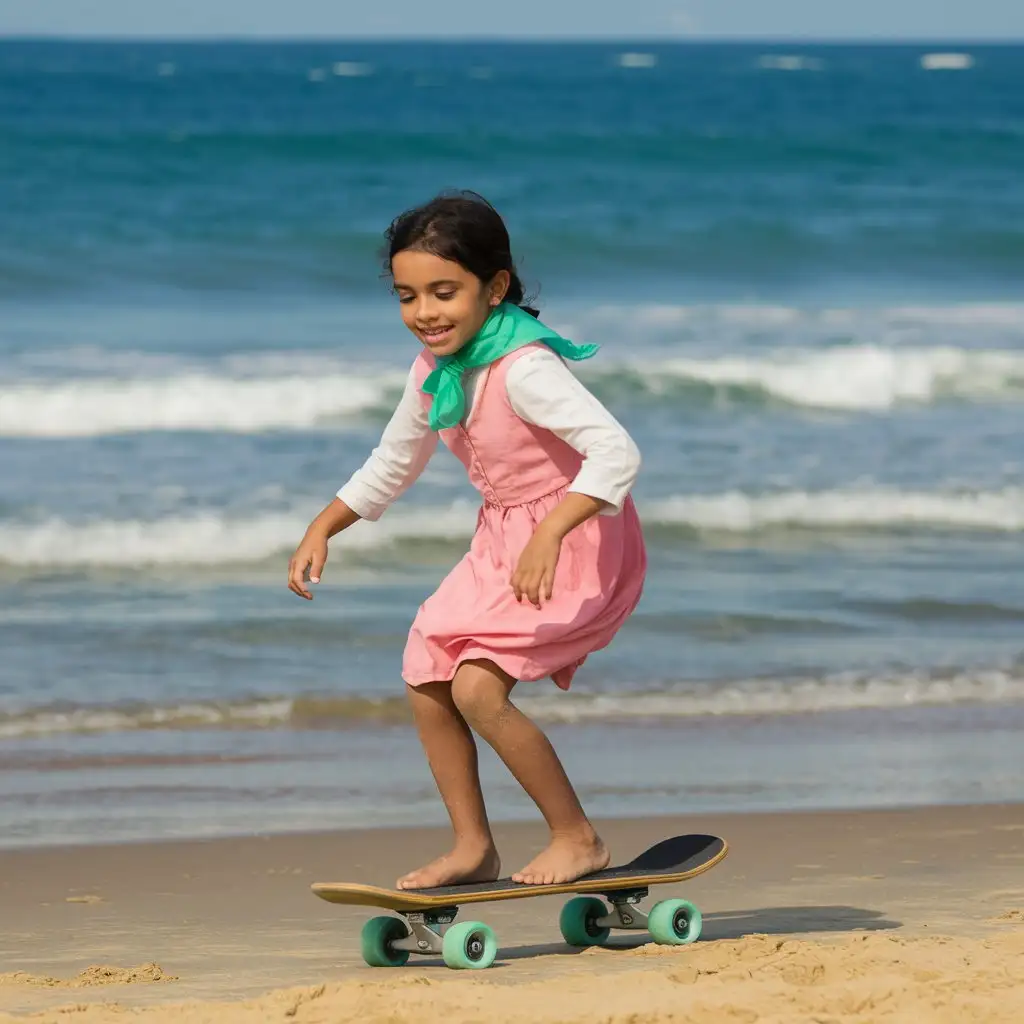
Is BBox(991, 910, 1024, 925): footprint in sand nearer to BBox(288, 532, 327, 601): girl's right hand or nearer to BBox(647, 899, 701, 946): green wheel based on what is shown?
BBox(647, 899, 701, 946): green wheel

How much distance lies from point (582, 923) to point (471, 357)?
1.20 m

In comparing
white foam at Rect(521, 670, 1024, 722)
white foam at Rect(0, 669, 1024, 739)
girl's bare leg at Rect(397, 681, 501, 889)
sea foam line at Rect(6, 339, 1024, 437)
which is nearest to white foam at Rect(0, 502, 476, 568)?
white foam at Rect(0, 669, 1024, 739)

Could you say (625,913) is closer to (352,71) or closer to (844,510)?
(844,510)

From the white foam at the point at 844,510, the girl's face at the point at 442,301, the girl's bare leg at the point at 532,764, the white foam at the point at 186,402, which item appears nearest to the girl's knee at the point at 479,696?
the girl's bare leg at the point at 532,764

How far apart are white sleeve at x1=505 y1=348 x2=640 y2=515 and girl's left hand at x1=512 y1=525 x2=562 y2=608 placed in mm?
126

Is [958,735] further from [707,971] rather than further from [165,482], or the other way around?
[165,482]

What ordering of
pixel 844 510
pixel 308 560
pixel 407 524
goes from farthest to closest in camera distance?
1. pixel 844 510
2. pixel 407 524
3. pixel 308 560

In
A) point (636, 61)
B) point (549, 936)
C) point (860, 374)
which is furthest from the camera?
point (636, 61)

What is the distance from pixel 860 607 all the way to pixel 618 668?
146 centimetres

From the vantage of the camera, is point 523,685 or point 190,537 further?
point 190,537

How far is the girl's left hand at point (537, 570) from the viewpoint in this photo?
3523 mm

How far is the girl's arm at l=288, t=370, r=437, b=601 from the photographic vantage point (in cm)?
394

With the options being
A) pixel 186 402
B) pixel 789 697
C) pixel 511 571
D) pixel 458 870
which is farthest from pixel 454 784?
pixel 186 402

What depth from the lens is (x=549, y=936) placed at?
4.17 m
